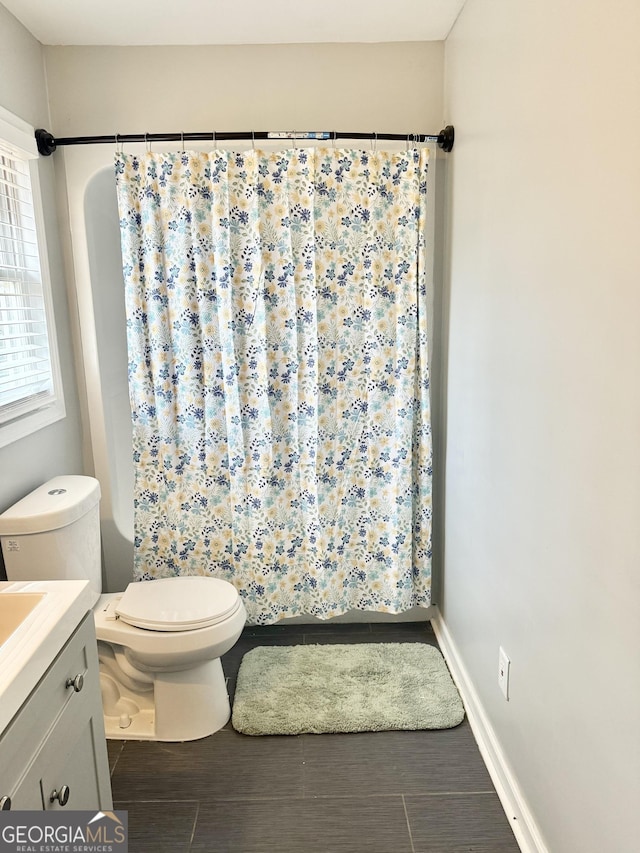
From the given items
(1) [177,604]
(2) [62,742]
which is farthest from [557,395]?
(1) [177,604]

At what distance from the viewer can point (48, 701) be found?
1228 millimetres

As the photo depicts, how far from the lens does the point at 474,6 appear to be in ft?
6.55

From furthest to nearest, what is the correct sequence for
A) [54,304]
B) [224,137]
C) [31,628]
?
[54,304] → [224,137] → [31,628]

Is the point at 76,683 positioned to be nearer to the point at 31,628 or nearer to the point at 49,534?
the point at 31,628

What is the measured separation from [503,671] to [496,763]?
33 cm

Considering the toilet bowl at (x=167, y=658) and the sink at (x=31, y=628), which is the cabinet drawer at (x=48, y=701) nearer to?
the sink at (x=31, y=628)

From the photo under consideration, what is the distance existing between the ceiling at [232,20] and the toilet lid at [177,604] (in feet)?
6.71

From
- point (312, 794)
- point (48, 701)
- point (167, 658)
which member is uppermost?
point (48, 701)

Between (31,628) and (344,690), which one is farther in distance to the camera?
(344,690)

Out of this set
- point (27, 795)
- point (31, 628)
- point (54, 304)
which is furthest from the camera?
point (54, 304)

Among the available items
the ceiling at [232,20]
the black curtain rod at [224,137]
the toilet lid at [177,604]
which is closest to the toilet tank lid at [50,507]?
the toilet lid at [177,604]

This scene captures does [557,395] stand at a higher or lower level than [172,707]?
higher

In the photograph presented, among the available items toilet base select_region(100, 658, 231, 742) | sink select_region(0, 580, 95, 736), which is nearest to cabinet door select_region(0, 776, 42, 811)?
sink select_region(0, 580, 95, 736)

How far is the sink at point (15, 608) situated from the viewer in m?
1.44
